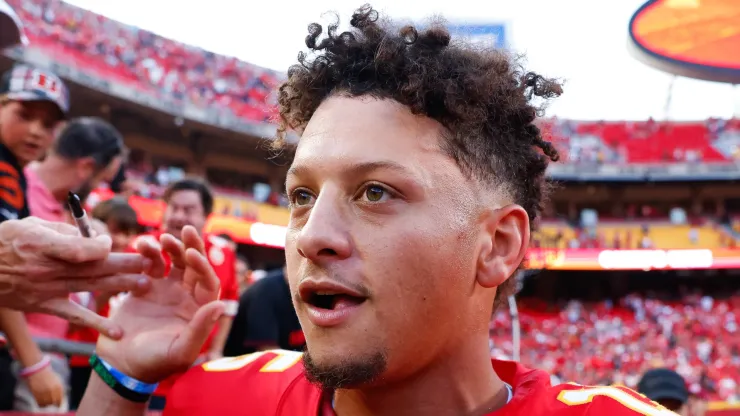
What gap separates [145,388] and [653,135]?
32649mm

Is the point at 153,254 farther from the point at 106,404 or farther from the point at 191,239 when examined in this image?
the point at 106,404

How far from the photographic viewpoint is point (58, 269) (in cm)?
190

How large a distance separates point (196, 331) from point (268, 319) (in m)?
1.94

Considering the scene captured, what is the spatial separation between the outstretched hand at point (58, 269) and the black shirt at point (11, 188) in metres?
0.86

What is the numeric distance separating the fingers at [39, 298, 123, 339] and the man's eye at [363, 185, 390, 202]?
90cm

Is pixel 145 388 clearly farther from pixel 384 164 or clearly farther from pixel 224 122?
pixel 224 122

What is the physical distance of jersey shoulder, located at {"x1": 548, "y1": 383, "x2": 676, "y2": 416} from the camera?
1557mm

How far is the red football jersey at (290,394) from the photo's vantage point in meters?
1.60

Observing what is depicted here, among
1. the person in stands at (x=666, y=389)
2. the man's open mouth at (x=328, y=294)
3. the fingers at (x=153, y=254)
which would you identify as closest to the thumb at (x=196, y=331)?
the fingers at (x=153, y=254)

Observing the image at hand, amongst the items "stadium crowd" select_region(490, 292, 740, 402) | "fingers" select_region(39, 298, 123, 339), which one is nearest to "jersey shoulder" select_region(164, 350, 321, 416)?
"fingers" select_region(39, 298, 123, 339)

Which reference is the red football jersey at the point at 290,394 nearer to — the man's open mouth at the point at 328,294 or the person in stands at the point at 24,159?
the man's open mouth at the point at 328,294

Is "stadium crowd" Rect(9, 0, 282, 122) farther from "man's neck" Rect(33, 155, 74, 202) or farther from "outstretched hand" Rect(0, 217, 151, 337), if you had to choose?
"outstretched hand" Rect(0, 217, 151, 337)

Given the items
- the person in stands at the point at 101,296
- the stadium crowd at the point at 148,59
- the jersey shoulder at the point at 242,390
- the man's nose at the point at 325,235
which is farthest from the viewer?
the stadium crowd at the point at 148,59

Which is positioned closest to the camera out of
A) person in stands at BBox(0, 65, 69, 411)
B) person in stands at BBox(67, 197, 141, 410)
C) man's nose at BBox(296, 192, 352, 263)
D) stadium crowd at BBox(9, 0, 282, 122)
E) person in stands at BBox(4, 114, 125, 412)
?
man's nose at BBox(296, 192, 352, 263)
